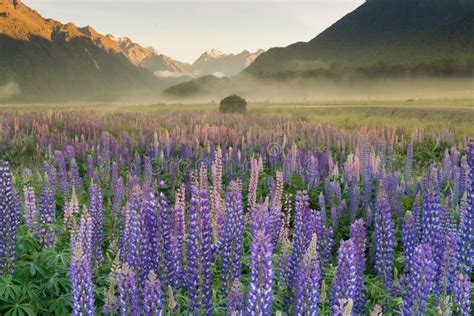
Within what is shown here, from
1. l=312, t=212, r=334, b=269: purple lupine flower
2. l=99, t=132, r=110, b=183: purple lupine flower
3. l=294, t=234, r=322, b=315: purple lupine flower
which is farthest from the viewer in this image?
l=99, t=132, r=110, b=183: purple lupine flower

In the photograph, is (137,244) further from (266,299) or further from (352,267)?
(352,267)

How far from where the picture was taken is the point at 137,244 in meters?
3.37

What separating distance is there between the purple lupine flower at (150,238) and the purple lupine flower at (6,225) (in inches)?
72.2

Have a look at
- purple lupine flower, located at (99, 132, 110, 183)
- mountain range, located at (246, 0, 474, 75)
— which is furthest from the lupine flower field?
mountain range, located at (246, 0, 474, 75)

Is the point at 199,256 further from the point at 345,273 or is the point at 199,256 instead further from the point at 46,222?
the point at 46,222

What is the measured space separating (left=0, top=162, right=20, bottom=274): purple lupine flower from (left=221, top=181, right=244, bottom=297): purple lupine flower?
7.39 ft

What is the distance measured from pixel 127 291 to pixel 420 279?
2.01 m

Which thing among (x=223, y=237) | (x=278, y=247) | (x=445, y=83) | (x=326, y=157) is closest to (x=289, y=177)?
(x=326, y=157)

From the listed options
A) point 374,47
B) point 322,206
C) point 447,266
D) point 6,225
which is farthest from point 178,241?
point 374,47

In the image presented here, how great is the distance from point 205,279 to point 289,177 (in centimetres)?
678

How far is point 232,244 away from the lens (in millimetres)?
3580

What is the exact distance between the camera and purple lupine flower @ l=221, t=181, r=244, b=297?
3543mm

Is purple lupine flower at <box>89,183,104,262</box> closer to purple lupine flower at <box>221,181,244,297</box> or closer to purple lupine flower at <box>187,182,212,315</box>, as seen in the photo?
purple lupine flower at <box>221,181,244,297</box>

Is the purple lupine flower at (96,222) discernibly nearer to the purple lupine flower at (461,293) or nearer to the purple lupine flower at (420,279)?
the purple lupine flower at (420,279)
